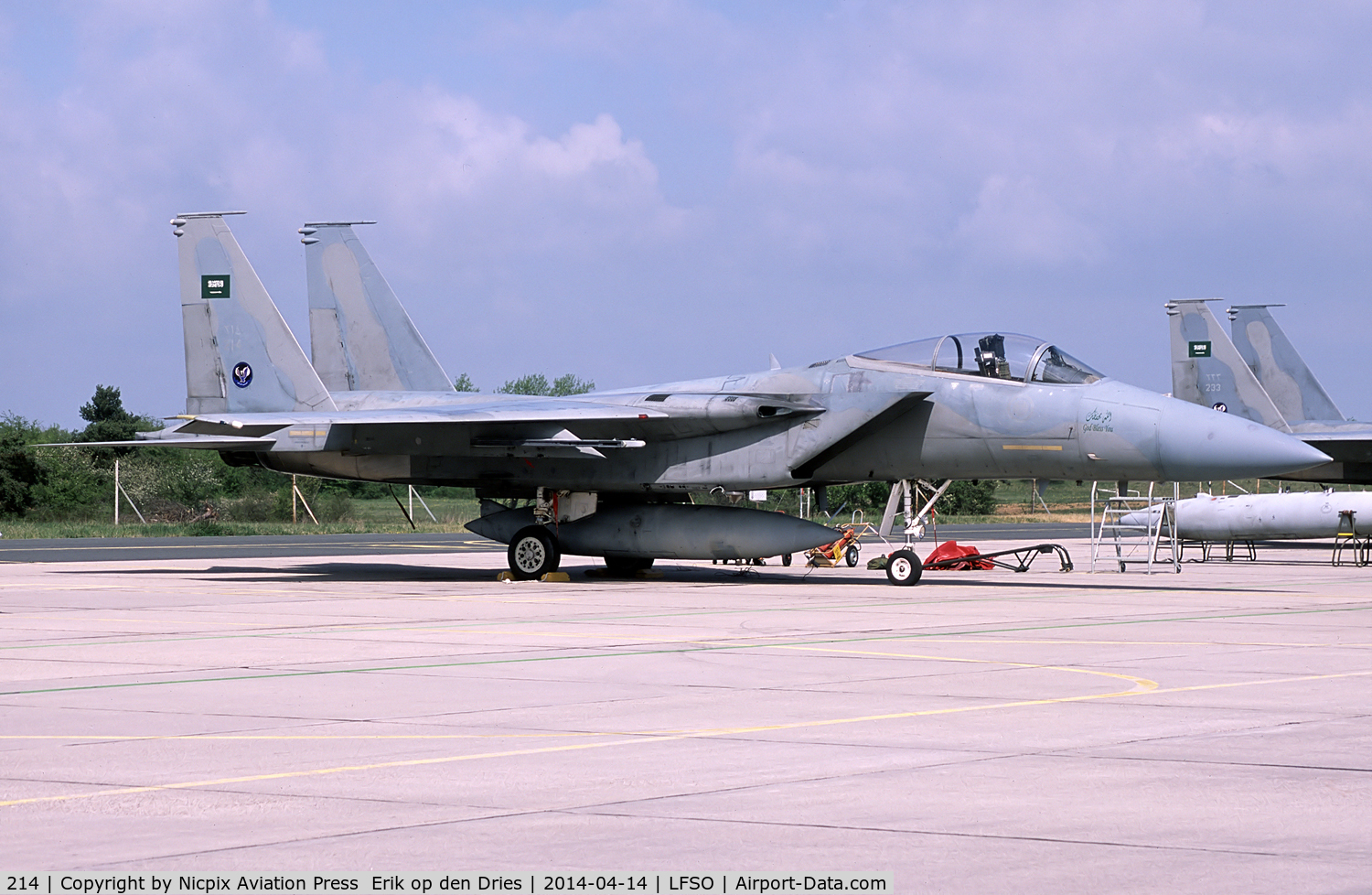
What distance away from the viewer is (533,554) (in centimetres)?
2028

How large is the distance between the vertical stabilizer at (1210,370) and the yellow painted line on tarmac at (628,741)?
26043 millimetres

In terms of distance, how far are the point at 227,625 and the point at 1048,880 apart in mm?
10474

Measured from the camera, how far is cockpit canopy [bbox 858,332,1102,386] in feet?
57.7

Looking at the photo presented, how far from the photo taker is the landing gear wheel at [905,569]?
1897cm

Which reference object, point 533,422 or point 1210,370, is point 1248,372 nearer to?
point 1210,370

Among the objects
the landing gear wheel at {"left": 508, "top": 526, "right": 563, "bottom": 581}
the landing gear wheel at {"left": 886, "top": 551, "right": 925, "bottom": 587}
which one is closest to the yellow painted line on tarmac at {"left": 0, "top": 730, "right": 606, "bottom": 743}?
the landing gear wheel at {"left": 886, "top": 551, "right": 925, "bottom": 587}

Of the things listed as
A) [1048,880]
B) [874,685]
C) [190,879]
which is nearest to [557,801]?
[190,879]

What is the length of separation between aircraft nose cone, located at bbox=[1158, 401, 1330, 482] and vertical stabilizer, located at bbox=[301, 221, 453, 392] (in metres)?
11.2

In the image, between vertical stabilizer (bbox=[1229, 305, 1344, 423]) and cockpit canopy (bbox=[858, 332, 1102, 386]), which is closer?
cockpit canopy (bbox=[858, 332, 1102, 386])

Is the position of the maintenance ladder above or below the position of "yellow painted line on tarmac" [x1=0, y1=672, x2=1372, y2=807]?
above

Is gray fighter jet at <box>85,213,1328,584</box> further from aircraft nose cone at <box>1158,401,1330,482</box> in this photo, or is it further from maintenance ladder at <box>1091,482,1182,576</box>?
maintenance ladder at <box>1091,482,1182,576</box>

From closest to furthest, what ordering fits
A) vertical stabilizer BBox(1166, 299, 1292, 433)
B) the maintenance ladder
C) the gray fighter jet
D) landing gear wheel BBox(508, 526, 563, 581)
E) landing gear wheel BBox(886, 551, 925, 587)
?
the gray fighter jet → landing gear wheel BBox(886, 551, 925, 587) → landing gear wheel BBox(508, 526, 563, 581) → the maintenance ladder → vertical stabilizer BBox(1166, 299, 1292, 433)
